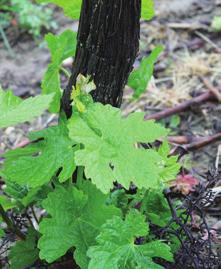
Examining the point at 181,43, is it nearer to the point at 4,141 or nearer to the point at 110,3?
the point at 4,141

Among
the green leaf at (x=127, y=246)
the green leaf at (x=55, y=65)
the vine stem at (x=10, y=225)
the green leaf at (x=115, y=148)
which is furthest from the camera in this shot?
the green leaf at (x=55, y=65)

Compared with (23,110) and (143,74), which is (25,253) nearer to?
(23,110)

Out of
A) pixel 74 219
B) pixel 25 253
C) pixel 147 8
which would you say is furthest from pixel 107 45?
pixel 25 253

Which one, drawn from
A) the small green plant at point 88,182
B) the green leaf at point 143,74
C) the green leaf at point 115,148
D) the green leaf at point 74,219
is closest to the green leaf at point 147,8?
the green leaf at point 143,74

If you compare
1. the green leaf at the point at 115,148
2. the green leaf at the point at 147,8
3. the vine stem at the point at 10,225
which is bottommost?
the vine stem at the point at 10,225

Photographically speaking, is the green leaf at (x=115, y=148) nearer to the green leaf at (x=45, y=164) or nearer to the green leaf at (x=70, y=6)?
the green leaf at (x=45, y=164)

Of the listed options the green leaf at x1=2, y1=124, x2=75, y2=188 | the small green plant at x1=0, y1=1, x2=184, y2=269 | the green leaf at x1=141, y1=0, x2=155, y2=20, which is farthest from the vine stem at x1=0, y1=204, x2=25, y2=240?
the green leaf at x1=141, y1=0, x2=155, y2=20

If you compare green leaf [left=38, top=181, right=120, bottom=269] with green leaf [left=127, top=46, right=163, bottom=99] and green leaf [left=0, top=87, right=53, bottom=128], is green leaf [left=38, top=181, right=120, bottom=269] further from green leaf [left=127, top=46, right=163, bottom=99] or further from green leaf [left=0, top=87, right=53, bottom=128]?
green leaf [left=127, top=46, right=163, bottom=99]
